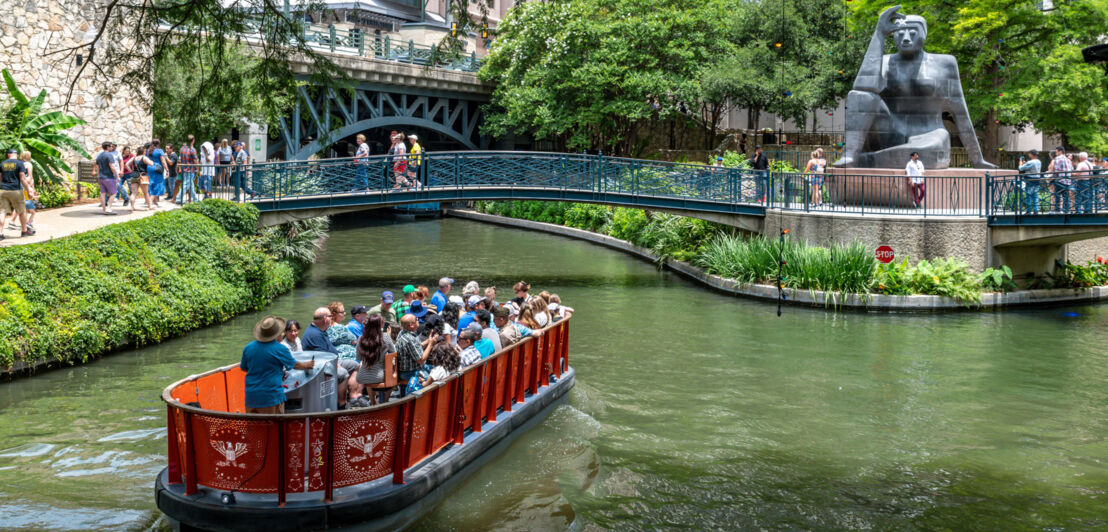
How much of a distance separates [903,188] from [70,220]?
19.4m

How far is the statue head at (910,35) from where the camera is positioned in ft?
91.0

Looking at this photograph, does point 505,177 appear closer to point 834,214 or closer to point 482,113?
point 834,214

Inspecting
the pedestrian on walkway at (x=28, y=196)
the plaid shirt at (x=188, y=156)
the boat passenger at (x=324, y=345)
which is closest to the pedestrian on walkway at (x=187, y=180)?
the plaid shirt at (x=188, y=156)

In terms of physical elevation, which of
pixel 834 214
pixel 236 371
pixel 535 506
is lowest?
pixel 535 506

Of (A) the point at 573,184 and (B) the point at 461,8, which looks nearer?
(B) the point at 461,8

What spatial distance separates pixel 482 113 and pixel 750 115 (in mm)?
12977

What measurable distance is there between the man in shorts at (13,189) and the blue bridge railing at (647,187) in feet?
20.7

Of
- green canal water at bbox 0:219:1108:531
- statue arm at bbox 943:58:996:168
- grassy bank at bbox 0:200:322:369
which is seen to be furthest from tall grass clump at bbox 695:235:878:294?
grassy bank at bbox 0:200:322:369

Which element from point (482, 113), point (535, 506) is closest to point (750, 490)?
point (535, 506)

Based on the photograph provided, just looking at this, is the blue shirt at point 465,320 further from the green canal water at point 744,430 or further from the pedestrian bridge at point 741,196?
the pedestrian bridge at point 741,196

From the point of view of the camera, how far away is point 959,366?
1848 centimetres

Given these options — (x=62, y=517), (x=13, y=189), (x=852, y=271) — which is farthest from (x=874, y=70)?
(x=62, y=517)

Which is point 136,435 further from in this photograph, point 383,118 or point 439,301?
point 383,118

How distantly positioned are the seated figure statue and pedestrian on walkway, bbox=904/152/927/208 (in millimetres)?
993
